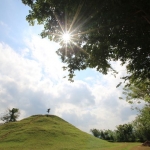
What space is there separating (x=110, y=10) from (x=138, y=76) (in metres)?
7.41

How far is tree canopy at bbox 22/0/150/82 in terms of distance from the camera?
432 inches

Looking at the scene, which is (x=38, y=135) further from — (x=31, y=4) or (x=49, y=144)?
(x=31, y=4)

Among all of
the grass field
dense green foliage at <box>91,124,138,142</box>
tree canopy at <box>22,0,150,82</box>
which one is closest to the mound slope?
the grass field

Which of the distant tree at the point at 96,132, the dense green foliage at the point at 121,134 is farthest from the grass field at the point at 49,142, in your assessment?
the distant tree at the point at 96,132

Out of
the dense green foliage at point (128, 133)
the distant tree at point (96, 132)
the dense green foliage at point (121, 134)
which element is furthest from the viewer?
the distant tree at point (96, 132)

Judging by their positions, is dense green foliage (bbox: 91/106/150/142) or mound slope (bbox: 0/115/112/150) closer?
mound slope (bbox: 0/115/112/150)

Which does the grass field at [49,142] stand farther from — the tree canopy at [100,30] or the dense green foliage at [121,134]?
the dense green foliage at [121,134]

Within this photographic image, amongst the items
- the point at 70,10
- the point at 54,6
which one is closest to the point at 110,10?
the point at 70,10

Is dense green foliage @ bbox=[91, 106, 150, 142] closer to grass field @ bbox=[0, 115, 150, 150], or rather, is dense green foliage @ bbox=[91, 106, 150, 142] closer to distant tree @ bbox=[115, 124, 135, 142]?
distant tree @ bbox=[115, 124, 135, 142]

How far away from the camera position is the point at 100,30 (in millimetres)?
11938

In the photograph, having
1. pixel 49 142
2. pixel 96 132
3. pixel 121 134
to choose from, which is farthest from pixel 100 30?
pixel 96 132

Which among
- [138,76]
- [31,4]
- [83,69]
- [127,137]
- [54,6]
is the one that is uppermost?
[127,137]

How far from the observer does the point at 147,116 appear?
33.3 meters

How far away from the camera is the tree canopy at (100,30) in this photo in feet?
36.0
